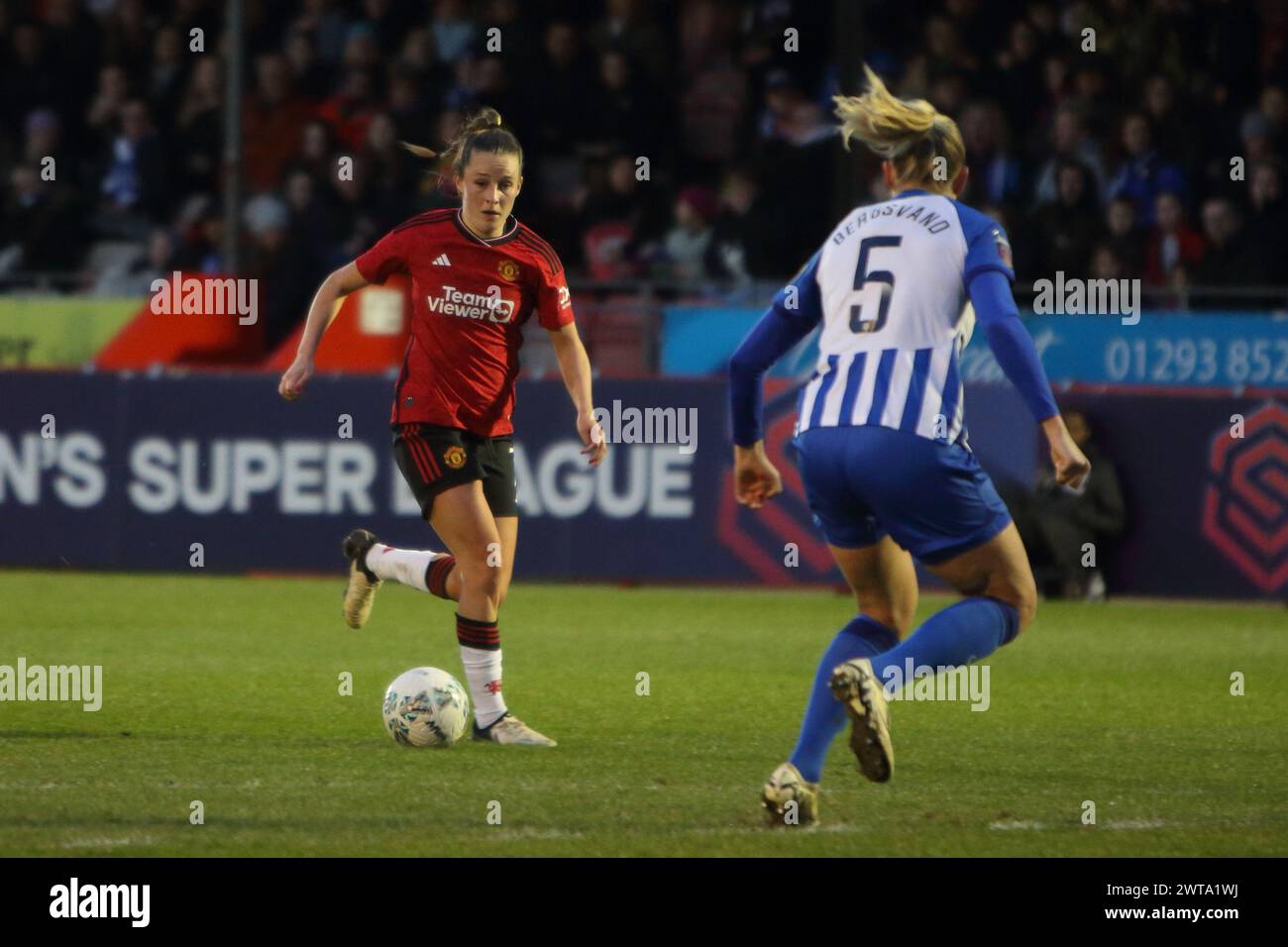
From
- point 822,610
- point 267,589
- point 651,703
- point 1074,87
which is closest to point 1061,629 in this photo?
point 822,610

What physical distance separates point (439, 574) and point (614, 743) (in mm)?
866

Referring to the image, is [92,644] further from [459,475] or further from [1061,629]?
[1061,629]

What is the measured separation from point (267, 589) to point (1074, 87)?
709 cm

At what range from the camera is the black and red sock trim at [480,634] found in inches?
302

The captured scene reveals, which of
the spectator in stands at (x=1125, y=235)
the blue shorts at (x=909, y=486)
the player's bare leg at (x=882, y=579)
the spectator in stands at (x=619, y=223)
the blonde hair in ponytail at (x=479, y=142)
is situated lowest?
the player's bare leg at (x=882, y=579)

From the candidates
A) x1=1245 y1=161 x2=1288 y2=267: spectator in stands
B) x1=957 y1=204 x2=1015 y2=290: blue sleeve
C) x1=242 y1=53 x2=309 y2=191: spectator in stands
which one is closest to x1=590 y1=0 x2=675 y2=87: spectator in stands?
x1=242 y1=53 x2=309 y2=191: spectator in stands

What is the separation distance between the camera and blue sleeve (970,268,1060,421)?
5.76 m

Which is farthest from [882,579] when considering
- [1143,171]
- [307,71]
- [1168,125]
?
[307,71]

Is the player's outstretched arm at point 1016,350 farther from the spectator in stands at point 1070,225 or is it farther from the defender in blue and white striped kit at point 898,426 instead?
the spectator in stands at point 1070,225

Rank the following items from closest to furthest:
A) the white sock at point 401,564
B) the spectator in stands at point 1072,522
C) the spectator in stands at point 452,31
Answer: the white sock at point 401,564 → the spectator in stands at point 1072,522 → the spectator in stands at point 452,31

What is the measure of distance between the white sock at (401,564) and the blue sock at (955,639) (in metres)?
2.44

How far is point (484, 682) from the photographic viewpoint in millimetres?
7723

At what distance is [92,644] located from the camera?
10.6 metres

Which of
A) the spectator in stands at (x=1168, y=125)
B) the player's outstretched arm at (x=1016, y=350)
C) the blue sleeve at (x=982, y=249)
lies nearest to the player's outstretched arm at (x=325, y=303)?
the blue sleeve at (x=982, y=249)
